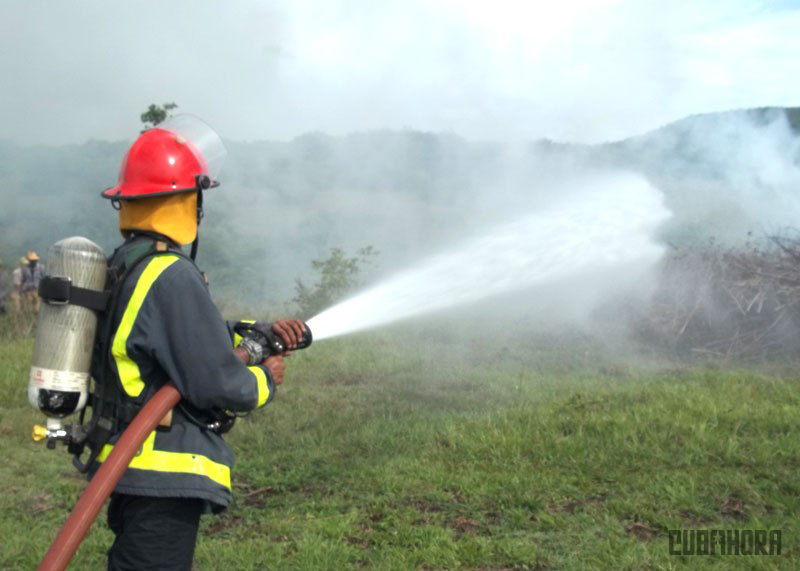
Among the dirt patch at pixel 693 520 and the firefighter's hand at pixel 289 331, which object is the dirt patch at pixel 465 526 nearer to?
the dirt patch at pixel 693 520

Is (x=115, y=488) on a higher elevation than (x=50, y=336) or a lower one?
lower

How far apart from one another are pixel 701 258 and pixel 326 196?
25.7 feet

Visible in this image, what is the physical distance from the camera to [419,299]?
18.5 ft

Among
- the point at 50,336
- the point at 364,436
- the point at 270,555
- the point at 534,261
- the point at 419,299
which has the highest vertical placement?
the point at 534,261

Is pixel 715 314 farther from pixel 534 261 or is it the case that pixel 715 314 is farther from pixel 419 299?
pixel 419 299

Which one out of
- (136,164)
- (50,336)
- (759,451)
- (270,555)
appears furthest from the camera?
(759,451)

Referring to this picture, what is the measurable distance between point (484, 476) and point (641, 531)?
0.99m

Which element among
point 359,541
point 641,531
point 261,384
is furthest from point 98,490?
point 641,531

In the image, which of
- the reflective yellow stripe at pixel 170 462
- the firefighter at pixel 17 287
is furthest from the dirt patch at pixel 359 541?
the firefighter at pixel 17 287

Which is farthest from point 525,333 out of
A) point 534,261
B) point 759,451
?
point 759,451

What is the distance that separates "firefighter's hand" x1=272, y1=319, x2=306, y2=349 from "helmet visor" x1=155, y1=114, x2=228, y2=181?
1.87 ft

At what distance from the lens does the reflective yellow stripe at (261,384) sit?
2447 millimetres

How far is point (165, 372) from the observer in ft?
7.83

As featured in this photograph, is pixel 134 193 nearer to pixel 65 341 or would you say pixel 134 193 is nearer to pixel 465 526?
pixel 65 341
